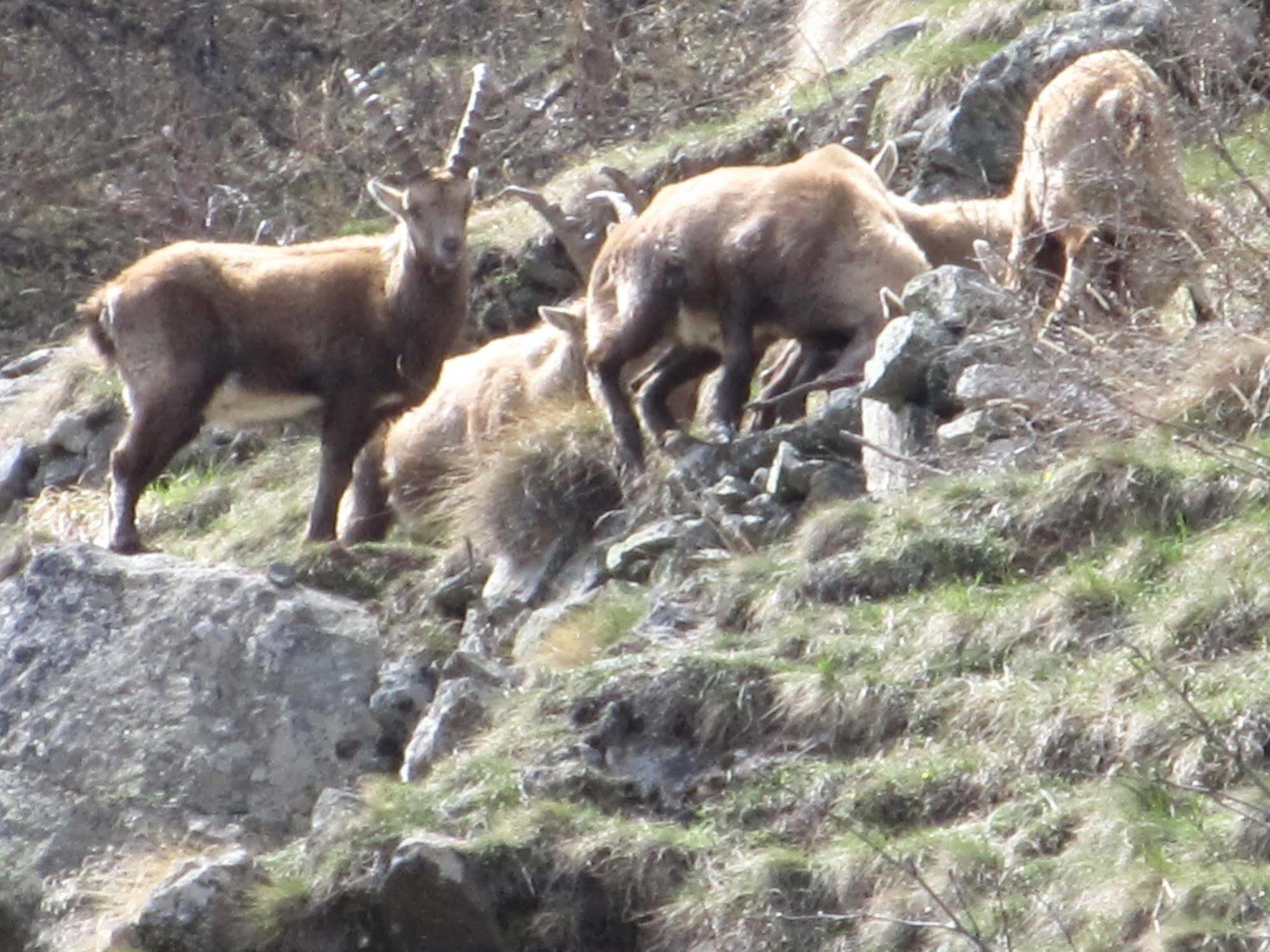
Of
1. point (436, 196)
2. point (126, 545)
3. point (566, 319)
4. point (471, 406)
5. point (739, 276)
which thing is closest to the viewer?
point (739, 276)

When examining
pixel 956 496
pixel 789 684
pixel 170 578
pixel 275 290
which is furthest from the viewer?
pixel 275 290

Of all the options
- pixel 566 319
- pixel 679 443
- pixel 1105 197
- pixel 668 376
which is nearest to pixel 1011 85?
pixel 566 319

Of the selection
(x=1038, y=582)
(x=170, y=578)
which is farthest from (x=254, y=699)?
(x=1038, y=582)

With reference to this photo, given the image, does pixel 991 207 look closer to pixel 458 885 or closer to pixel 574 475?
pixel 574 475

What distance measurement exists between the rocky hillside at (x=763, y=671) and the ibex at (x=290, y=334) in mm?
536

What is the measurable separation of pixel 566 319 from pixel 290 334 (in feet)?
4.31

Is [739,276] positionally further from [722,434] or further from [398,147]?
[398,147]

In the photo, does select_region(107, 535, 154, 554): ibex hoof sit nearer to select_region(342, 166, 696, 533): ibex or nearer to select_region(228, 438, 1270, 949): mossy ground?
select_region(342, 166, 696, 533): ibex

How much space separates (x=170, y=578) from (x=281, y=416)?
2000 millimetres

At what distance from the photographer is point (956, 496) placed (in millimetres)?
8383

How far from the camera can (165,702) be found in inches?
349

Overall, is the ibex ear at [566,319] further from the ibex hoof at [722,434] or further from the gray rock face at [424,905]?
the gray rock face at [424,905]

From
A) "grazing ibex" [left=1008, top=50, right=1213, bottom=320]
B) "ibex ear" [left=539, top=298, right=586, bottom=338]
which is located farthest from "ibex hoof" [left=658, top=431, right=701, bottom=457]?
"ibex ear" [left=539, top=298, right=586, bottom=338]

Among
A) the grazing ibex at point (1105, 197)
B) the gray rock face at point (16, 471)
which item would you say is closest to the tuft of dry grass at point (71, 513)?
the gray rock face at point (16, 471)
